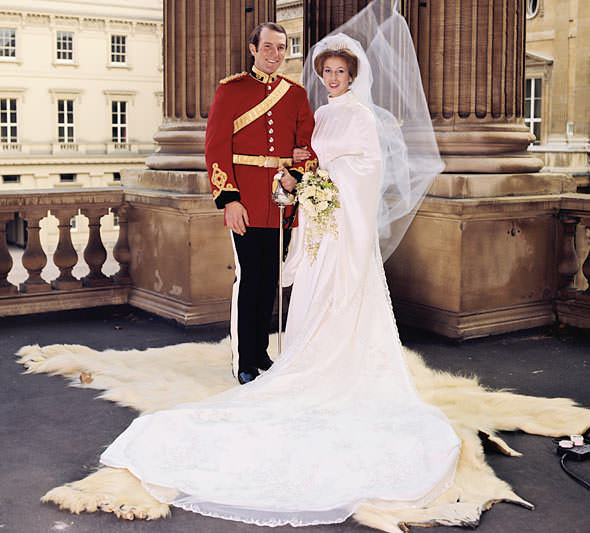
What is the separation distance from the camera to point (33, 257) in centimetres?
683

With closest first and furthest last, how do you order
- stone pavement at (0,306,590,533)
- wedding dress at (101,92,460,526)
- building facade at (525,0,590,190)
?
stone pavement at (0,306,590,533) → wedding dress at (101,92,460,526) → building facade at (525,0,590,190)

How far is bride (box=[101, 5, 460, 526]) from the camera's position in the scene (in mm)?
3363

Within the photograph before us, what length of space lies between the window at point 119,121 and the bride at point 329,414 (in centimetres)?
4108

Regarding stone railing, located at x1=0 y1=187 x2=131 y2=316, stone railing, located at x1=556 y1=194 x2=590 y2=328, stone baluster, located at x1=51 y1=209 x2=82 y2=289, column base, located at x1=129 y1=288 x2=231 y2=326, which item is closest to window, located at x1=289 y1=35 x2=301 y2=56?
stone railing, located at x1=0 y1=187 x2=131 y2=316

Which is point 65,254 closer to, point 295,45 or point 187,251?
point 187,251

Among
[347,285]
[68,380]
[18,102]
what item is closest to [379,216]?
[347,285]

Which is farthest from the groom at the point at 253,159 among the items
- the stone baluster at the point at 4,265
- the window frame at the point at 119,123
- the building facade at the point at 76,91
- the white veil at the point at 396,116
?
the window frame at the point at 119,123

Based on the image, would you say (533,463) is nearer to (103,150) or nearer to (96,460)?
(96,460)

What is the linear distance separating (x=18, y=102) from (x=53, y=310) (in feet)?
126

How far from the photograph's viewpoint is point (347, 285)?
461 cm

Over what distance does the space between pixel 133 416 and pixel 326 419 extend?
1.00m

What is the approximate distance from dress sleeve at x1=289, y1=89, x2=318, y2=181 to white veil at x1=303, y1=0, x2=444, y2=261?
1.72ft

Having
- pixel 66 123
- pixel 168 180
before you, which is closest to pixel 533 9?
pixel 66 123

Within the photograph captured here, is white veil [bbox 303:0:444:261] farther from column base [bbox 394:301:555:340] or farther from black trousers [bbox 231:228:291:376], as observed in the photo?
black trousers [bbox 231:228:291:376]
